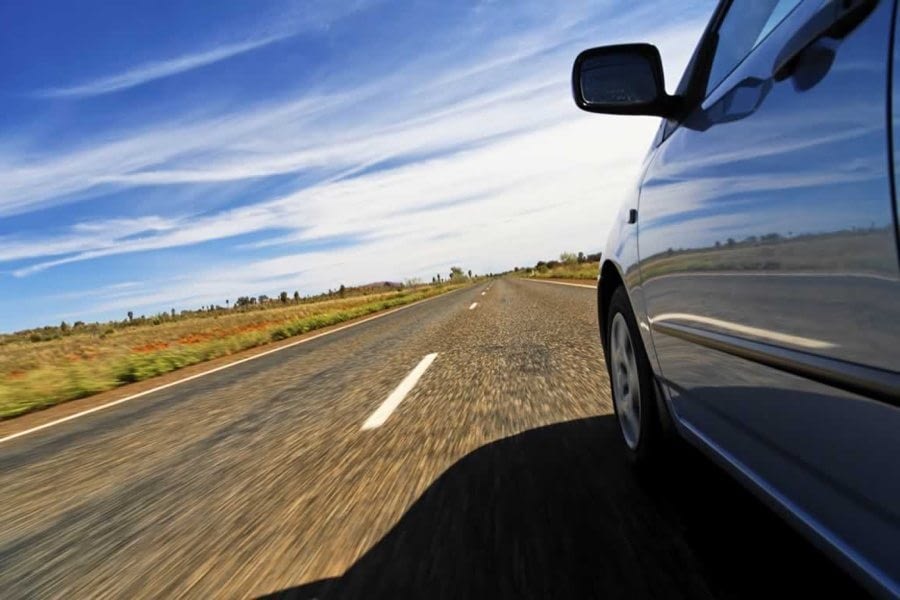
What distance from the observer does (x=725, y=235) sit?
1.71 meters

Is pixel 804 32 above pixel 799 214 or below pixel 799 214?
above

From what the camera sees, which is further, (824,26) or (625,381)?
(625,381)

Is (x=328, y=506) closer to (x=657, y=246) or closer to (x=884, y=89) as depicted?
(x=657, y=246)

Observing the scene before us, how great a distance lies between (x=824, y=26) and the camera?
1.26 meters

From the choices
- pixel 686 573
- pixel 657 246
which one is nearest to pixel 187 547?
pixel 686 573

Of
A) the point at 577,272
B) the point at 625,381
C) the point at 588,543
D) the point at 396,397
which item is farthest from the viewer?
the point at 577,272

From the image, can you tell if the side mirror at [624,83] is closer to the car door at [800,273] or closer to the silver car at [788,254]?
the silver car at [788,254]

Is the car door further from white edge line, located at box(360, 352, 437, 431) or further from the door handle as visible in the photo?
white edge line, located at box(360, 352, 437, 431)

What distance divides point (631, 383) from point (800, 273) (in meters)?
1.82

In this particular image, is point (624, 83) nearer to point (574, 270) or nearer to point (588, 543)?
point (588, 543)

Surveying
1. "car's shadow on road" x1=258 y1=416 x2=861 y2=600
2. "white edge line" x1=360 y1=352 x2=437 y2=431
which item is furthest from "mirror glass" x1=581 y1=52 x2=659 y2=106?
"white edge line" x1=360 y1=352 x2=437 y2=431

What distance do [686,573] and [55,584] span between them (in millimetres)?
2214

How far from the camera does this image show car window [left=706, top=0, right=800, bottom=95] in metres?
1.65

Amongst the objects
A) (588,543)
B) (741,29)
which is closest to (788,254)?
(741,29)
